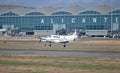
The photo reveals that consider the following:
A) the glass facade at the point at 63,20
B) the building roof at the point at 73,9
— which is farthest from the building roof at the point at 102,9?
the building roof at the point at 73,9

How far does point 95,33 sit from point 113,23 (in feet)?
34.2

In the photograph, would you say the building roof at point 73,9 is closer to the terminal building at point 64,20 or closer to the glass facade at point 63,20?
the terminal building at point 64,20

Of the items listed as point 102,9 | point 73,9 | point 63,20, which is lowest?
point 63,20

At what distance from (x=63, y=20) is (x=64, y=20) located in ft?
2.08

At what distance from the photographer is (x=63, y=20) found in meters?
173

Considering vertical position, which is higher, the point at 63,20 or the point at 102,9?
the point at 102,9

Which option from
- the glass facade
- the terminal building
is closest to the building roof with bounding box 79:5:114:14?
the terminal building

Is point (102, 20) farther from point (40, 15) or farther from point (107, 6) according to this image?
point (40, 15)

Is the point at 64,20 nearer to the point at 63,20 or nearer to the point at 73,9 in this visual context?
the point at 63,20

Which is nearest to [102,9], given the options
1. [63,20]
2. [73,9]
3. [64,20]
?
[73,9]

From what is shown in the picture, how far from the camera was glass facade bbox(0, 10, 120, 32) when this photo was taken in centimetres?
16662

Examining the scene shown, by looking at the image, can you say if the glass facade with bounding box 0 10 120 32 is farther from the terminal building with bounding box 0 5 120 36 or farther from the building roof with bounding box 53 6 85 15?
the building roof with bounding box 53 6 85 15

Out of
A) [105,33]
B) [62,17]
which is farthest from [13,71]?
[62,17]

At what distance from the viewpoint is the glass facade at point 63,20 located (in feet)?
547
